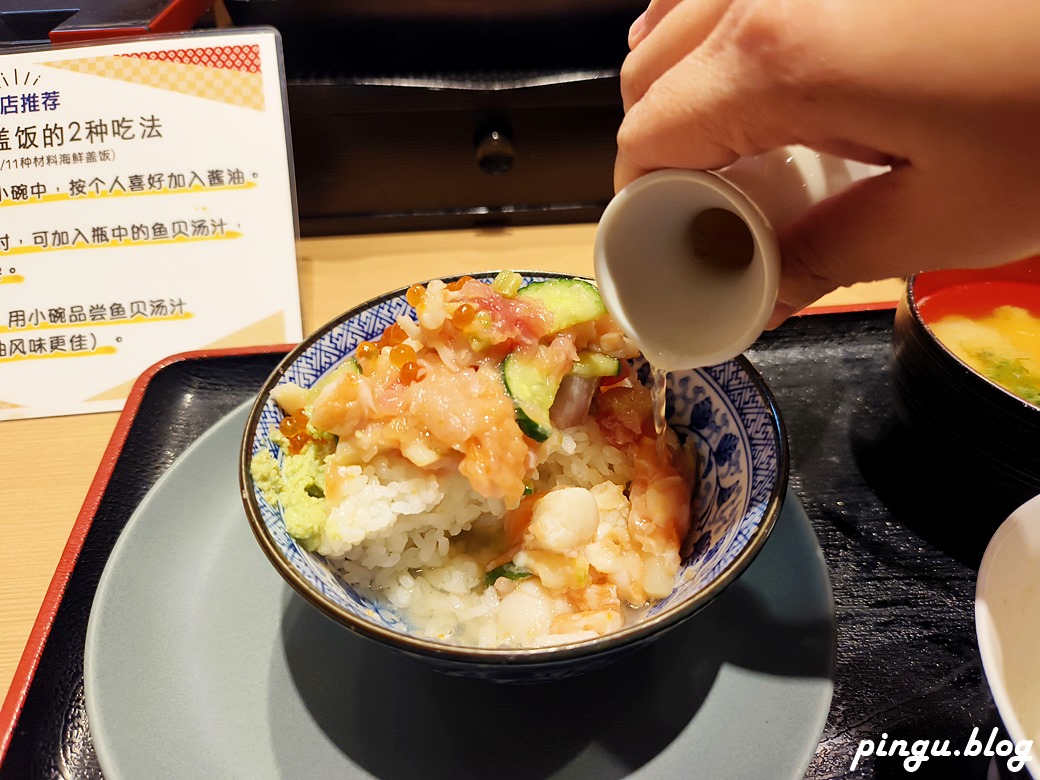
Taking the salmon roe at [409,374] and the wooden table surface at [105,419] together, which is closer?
the salmon roe at [409,374]

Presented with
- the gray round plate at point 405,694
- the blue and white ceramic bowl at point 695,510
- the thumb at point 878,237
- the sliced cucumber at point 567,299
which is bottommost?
the gray round plate at point 405,694

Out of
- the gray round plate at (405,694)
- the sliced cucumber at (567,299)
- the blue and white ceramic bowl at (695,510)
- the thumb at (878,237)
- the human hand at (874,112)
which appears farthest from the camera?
the sliced cucumber at (567,299)

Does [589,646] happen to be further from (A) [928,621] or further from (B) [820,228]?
(A) [928,621]

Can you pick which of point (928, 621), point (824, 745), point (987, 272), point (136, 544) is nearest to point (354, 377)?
point (136, 544)

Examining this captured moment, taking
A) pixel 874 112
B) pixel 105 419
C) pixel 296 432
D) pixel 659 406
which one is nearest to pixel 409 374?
pixel 296 432

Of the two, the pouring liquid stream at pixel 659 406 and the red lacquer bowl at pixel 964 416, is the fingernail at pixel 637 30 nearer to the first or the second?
the pouring liquid stream at pixel 659 406

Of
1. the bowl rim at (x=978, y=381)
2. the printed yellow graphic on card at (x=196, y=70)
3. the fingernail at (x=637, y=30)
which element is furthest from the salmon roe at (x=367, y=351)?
the printed yellow graphic on card at (x=196, y=70)
